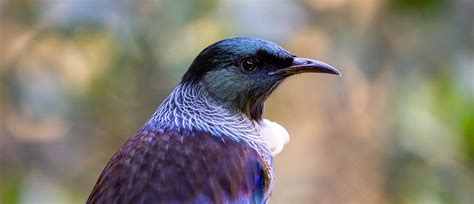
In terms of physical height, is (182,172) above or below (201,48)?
below

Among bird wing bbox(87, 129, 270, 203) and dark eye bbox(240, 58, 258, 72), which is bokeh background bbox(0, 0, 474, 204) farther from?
bird wing bbox(87, 129, 270, 203)

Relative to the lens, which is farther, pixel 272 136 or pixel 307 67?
pixel 272 136

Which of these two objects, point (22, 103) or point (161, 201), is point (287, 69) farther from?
point (22, 103)

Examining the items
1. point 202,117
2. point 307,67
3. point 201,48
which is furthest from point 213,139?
point 201,48

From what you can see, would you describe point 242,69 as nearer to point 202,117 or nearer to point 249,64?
point 249,64

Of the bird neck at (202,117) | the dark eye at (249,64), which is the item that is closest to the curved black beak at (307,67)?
the dark eye at (249,64)

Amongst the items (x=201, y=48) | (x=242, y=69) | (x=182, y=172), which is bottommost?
(x=182, y=172)

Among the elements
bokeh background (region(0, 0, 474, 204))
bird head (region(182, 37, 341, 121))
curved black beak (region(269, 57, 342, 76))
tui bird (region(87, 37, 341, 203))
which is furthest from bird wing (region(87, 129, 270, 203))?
bokeh background (region(0, 0, 474, 204))

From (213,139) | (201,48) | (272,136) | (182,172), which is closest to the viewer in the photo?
(182,172)

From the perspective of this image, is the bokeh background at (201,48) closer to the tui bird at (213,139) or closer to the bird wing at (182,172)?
the tui bird at (213,139)
